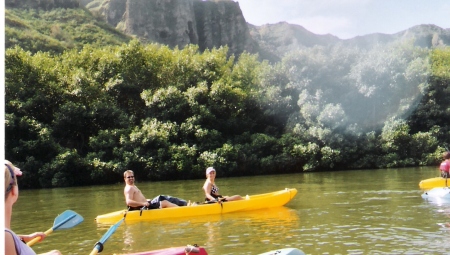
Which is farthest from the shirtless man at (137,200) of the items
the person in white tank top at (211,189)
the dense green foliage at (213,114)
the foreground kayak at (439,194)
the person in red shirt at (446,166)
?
the dense green foliage at (213,114)

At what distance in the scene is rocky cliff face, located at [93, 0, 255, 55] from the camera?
5497cm

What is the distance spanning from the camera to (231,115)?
27.8 meters

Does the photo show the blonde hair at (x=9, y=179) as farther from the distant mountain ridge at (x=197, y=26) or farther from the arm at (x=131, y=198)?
the distant mountain ridge at (x=197, y=26)

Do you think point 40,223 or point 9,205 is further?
point 40,223

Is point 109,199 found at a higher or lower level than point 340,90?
lower

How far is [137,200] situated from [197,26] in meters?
56.9

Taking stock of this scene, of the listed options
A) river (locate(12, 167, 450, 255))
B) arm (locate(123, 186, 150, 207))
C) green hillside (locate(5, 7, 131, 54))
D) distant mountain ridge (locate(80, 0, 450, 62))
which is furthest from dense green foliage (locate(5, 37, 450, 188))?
distant mountain ridge (locate(80, 0, 450, 62))

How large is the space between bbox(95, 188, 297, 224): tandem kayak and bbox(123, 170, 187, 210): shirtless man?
14 cm

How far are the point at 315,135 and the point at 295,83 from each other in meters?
3.56

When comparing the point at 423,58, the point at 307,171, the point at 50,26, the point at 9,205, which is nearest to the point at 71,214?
the point at 9,205

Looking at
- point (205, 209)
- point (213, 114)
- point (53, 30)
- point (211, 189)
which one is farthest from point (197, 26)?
point (205, 209)

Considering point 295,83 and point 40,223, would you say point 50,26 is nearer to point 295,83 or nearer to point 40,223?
point 295,83

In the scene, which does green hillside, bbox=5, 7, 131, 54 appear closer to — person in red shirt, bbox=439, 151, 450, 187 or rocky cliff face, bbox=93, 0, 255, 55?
rocky cliff face, bbox=93, 0, 255, 55

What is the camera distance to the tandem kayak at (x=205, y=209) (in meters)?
10.3
